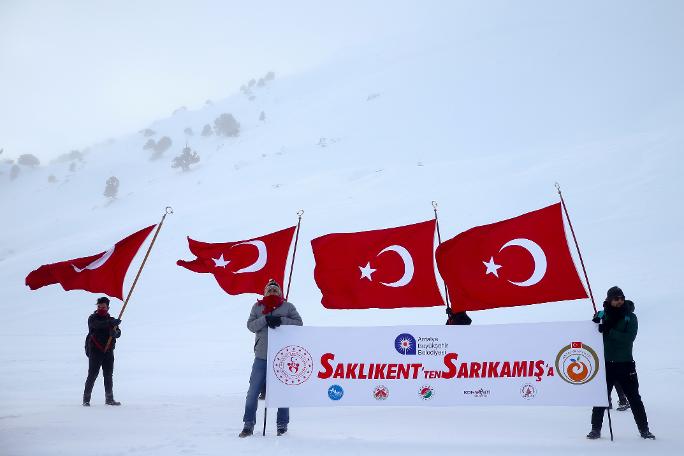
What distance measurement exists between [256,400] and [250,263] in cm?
226

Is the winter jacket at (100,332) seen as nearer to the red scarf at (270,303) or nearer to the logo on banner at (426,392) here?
the red scarf at (270,303)

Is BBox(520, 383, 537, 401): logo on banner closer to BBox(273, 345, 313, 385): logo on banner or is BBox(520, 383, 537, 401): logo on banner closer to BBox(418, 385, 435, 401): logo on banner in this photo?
BBox(418, 385, 435, 401): logo on banner

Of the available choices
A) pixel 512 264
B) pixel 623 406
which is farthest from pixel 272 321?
pixel 623 406

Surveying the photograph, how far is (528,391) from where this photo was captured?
5723 mm

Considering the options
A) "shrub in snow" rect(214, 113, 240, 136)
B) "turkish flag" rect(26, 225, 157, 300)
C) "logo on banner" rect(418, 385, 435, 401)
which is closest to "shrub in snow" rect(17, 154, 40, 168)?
"shrub in snow" rect(214, 113, 240, 136)

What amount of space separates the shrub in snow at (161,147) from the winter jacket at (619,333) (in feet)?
297

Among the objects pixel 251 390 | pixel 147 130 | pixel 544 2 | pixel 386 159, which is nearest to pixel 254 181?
pixel 386 159

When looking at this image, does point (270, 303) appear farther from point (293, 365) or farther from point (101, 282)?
point (101, 282)

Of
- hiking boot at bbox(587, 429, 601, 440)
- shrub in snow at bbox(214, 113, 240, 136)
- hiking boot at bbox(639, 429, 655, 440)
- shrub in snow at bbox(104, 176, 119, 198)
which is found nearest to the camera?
hiking boot at bbox(639, 429, 655, 440)

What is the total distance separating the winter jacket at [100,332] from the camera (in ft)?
24.5

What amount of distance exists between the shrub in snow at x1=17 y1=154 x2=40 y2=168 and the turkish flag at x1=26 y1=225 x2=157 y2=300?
393ft

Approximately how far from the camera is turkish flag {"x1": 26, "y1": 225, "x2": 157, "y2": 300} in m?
7.50

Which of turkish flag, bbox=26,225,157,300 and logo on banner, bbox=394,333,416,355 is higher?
turkish flag, bbox=26,225,157,300

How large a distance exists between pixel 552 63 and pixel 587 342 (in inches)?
3085
